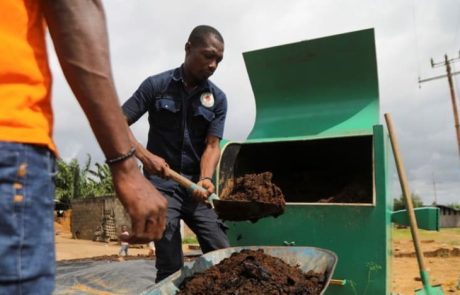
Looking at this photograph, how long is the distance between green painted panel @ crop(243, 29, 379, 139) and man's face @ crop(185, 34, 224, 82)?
112cm

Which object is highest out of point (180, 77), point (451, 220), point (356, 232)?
point (180, 77)

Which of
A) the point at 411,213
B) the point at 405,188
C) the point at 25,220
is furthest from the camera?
the point at 405,188

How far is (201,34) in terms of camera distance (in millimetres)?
3605

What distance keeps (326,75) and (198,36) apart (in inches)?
62.0

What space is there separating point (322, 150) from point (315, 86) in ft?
2.10

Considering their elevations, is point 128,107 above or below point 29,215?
above

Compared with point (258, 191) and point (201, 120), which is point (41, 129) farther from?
point (201, 120)

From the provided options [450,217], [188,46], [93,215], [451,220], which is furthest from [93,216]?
[451,220]

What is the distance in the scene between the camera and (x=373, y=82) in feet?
14.7

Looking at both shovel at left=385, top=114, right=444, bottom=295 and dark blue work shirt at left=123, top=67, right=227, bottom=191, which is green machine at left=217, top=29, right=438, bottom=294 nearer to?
shovel at left=385, top=114, right=444, bottom=295

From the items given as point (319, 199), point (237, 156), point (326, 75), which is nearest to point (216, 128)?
point (237, 156)

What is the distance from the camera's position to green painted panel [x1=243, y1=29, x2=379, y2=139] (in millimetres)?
4422

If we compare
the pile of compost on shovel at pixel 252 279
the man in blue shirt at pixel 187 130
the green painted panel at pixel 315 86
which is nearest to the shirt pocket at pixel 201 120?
the man in blue shirt at pixel 187 130

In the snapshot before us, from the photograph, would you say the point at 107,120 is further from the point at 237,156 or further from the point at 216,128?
the point at 237,156
